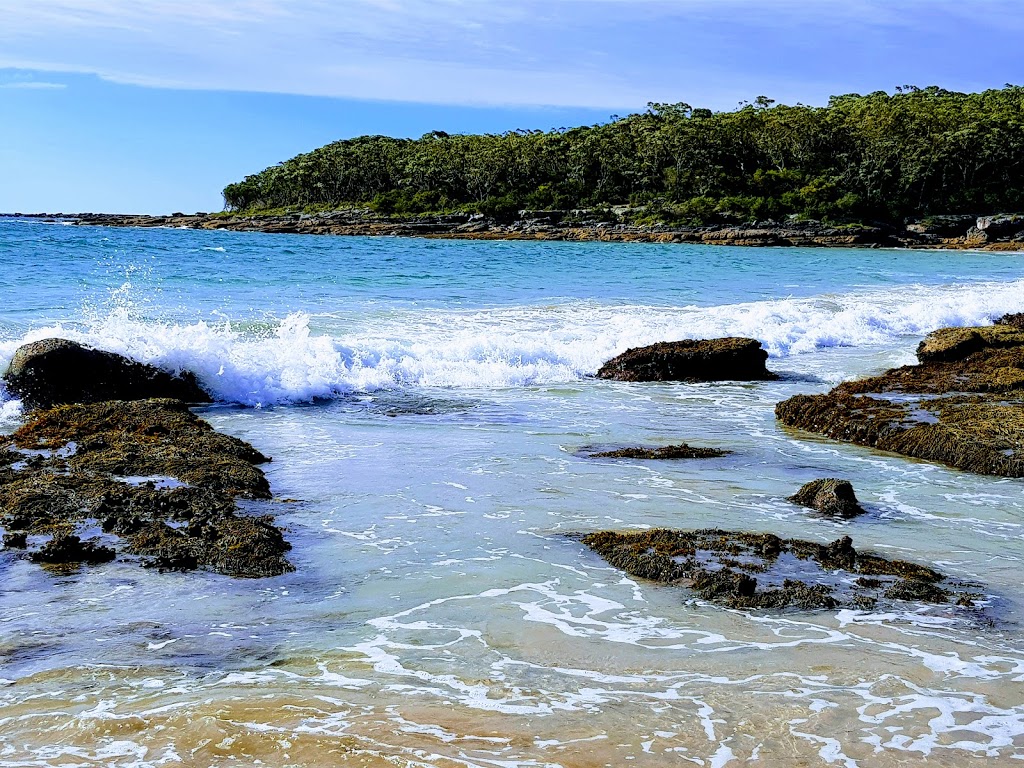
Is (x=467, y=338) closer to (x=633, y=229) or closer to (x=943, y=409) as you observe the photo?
(x=943, y=409)

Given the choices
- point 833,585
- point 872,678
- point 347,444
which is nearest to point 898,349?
point 347,444

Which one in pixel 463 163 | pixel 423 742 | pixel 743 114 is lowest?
pixel 423 742

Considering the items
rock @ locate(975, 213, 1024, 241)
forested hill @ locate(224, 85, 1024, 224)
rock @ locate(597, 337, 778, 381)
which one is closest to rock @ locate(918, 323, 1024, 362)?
rock @ locate(597, 337, 778, 381)

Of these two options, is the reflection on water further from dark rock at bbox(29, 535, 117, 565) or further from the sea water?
dark rock at bbox(29, 535, 117, 565)

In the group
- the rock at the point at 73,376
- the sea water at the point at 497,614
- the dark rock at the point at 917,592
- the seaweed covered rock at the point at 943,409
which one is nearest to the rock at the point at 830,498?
the sea water at the point at 497,614

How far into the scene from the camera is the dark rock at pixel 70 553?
5.81 meters

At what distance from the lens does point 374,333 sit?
17.5 meters

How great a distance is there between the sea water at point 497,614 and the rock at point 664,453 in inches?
7.9

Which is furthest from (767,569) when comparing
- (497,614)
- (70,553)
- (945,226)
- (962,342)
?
(945,226)

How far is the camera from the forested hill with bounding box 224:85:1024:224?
87.1 m

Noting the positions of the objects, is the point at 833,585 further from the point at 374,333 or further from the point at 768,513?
the point at 374,333

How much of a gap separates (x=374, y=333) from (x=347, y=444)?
26.8 ft

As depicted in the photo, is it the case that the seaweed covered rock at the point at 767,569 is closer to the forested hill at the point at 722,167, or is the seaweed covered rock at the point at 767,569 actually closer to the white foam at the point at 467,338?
the white foam at the point at 467,338

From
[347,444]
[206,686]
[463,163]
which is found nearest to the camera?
[206,686]
